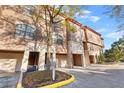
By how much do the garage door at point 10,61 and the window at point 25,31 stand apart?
2.23m

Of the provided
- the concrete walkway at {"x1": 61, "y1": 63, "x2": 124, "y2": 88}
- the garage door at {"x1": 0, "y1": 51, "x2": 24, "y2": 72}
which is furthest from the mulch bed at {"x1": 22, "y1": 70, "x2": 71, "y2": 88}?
the garage door at {"x1": 0, "y1": 51, "x2": 24, "y2": 72}

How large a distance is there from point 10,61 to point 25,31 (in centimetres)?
309

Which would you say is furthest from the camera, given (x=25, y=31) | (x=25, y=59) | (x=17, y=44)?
(x=25, y=31)

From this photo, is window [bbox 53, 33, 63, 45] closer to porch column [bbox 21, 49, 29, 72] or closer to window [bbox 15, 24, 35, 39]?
window [bbox 15, 24, 35, 39]

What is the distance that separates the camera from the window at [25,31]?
9.96 meters

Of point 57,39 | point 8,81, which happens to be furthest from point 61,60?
point 8,81

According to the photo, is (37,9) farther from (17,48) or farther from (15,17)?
(17,48)

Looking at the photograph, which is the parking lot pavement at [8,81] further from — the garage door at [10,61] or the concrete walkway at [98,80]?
the concrete walkway at [98,80]

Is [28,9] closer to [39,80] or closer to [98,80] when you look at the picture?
[39,80]

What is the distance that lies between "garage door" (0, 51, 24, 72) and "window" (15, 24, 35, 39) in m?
2.23

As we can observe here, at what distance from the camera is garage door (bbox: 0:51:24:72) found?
10.6 meters

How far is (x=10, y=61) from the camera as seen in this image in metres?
11.1

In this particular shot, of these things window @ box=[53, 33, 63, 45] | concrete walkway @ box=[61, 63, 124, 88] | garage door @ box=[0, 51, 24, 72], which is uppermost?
window @ box=[53, 33, 63, 45]
